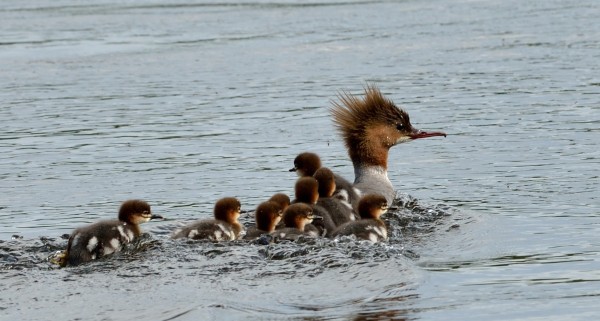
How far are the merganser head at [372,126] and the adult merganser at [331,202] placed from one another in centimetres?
70

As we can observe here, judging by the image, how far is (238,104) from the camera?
12750 mm

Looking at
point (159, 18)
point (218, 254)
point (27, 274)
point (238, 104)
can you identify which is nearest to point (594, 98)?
point (238, 104)

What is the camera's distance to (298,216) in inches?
293

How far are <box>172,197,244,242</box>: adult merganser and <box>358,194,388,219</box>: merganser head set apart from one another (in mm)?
740

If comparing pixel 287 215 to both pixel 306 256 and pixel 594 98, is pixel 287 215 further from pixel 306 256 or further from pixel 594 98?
pixel 594 98

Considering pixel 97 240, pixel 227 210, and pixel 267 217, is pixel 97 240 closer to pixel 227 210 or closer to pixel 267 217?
pixel 227 210

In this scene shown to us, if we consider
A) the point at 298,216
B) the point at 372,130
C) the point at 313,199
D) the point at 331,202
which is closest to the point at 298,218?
the point at 298,216

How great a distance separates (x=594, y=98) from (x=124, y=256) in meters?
6.35

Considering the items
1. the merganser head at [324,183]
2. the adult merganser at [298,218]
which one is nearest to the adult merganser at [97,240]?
the adult merganser at [298,218]

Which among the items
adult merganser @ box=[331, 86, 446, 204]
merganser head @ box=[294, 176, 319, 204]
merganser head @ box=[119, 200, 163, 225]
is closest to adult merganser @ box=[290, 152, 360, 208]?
adult merganser @ box=[331, 86, 446, 204]

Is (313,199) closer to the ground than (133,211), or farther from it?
closer to the ground

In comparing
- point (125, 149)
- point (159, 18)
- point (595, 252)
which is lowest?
point (595, 252)

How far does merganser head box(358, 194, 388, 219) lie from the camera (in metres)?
7.72

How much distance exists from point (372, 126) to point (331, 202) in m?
1.06
